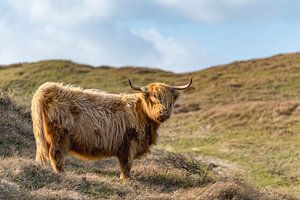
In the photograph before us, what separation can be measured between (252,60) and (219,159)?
107ft

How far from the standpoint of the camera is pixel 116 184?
1128 cm

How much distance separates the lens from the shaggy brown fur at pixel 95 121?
1169 centimetres

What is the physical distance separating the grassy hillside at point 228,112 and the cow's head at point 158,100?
1240 mm

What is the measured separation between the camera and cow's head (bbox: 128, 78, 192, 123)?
1257cm

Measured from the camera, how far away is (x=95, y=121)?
12195mm

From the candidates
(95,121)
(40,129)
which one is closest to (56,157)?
(40,129)

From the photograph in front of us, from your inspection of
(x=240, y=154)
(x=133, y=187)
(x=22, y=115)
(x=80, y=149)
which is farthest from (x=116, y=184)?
(x=240, y=154)

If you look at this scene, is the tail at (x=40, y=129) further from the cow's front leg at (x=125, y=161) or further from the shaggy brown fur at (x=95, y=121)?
the cow's front leg at (x=125, y=161)

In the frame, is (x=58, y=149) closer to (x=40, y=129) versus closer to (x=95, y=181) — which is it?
(x=40, y=129)

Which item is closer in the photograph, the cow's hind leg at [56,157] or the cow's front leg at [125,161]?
the cow's hind leg at [56,157]

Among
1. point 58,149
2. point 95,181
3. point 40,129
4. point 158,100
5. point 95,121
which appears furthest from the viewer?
point 158,100

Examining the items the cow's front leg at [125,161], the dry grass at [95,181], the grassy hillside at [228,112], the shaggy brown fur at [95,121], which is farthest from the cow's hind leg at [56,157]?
the cow's front leg at [125,161]

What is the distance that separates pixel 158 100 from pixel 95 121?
4.27ft

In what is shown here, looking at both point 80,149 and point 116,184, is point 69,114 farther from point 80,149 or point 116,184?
point 116,184
